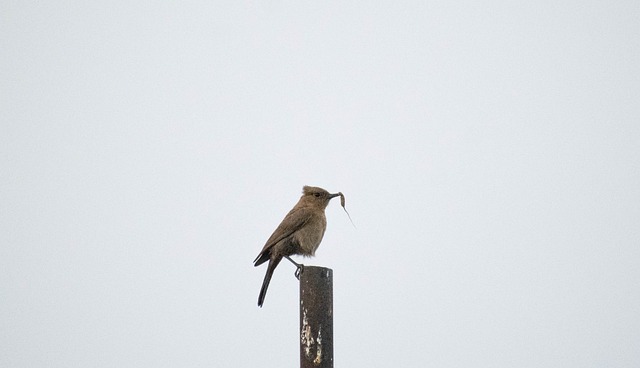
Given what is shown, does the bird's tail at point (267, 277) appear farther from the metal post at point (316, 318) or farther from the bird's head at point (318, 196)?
the metal post at point (316, 318)

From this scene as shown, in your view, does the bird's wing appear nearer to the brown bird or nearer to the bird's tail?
the brown bird

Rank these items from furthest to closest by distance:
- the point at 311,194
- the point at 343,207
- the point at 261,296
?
the point at 311,194
the point at 343,207
the point at 261,296

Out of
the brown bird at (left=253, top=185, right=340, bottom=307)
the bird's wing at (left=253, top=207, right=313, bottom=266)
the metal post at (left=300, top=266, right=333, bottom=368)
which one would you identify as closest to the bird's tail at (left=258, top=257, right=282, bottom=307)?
the brown bird at (left=253, top=185, right=340, bottom=307)

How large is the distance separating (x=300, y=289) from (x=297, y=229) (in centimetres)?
419

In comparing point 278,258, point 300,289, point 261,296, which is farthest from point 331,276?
point 278,258

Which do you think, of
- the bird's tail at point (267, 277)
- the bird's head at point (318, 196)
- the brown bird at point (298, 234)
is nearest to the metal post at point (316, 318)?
the bird's tail at point (267, 277)

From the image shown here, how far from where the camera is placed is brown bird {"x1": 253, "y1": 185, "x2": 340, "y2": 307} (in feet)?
31.4

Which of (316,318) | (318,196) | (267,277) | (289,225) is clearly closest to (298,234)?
(289,225)

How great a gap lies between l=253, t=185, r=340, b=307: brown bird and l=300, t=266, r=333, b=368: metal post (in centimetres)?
310

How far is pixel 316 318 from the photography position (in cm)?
567

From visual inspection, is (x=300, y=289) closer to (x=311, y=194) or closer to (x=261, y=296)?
(x=261, y=296)

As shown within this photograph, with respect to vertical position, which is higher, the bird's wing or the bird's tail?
the bird's wing

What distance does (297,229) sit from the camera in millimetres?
9992

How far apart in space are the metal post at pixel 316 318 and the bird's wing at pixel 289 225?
12.0 ft
